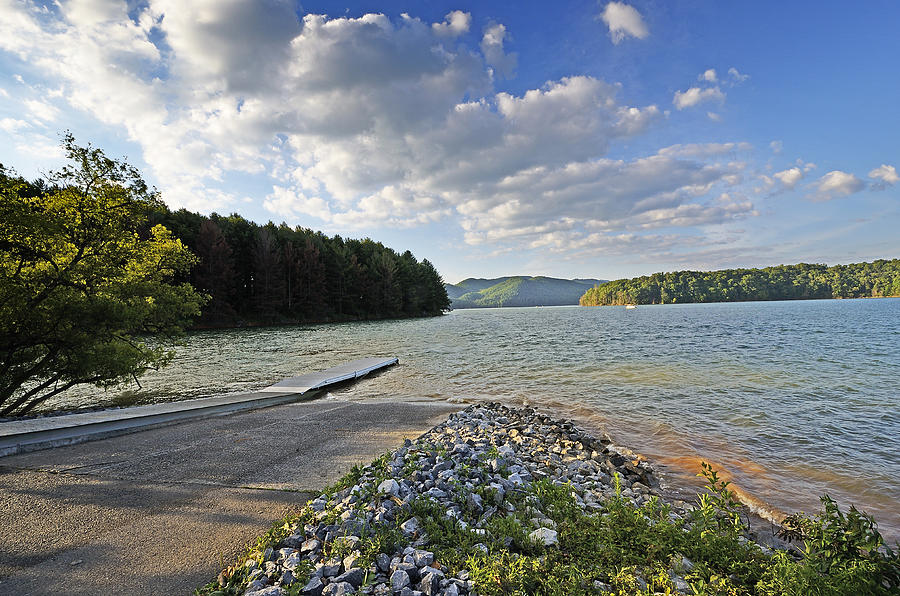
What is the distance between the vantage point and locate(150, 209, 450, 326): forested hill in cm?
5027

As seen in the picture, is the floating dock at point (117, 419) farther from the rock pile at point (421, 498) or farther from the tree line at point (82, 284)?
the rock pile at point (421, 498)

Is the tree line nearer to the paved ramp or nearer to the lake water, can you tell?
the lake water

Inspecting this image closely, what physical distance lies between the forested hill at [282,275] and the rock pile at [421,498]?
44.7 meters

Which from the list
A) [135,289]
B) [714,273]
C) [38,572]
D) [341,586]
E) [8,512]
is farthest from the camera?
[714,273]

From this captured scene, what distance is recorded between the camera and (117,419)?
25.4ft

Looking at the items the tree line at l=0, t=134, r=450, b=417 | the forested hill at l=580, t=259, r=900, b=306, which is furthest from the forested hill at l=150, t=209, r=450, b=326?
the forested hill at l=580, t=259, r=900, b=306

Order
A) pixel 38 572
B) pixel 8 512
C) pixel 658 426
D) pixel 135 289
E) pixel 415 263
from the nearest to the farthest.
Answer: pixel 38 572 → pixel 8 512 → pixel 658 426 → pixel 135 289 → pixel 415 263

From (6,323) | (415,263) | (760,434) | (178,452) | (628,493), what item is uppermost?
(415,263)

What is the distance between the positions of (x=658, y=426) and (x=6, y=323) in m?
15.8

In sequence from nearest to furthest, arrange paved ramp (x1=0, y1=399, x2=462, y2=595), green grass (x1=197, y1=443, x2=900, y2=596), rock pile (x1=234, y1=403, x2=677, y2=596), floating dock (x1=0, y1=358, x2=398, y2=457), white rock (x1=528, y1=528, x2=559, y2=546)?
1. green grass (x1=197, y1=443, x2=900, y2=596)
2. rock pile (x1=234, y1=403, x2=677, y2=596)
3. paved ramp (x1=0, y1=399, x2=462, y2=595)
4. white rock (x1=528, y1=528, x2=559, y2=546)
5. floating dock (x1=0, y1=358, x2=398, y2=457)

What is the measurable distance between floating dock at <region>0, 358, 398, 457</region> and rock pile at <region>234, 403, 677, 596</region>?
587 centimetres

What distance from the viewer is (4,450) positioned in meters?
6.03

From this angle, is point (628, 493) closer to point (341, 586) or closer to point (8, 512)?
point (341, 586)

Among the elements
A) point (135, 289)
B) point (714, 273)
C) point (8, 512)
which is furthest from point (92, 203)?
point (714, 273)
